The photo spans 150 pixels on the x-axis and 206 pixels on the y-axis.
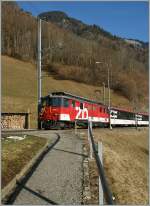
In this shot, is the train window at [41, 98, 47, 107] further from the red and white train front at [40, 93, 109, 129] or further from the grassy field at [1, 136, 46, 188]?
the grassy field at [1, 136, 46, 188]

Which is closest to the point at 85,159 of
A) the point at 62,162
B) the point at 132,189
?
the point at 62,162

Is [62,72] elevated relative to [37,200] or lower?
elevated

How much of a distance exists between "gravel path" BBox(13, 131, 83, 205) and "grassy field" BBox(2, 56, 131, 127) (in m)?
40.7

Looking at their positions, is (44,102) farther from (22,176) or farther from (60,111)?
(22,176)

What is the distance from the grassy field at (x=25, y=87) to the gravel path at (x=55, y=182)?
133ft

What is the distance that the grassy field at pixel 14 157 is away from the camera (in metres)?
12.9

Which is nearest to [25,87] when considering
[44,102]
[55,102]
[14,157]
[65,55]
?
[65,55]

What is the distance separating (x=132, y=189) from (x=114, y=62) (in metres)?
118

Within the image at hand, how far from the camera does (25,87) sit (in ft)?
297

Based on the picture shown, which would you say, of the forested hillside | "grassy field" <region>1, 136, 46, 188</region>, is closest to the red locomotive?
"grassy field" <region>1, 136, 46, 188</region>

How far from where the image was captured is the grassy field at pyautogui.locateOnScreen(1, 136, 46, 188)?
1294 centimetres

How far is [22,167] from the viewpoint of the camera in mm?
14250

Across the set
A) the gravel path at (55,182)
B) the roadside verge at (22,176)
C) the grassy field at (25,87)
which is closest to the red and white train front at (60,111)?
the grassy field at (25,87)

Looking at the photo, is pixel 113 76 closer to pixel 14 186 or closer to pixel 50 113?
pixel 50 113
